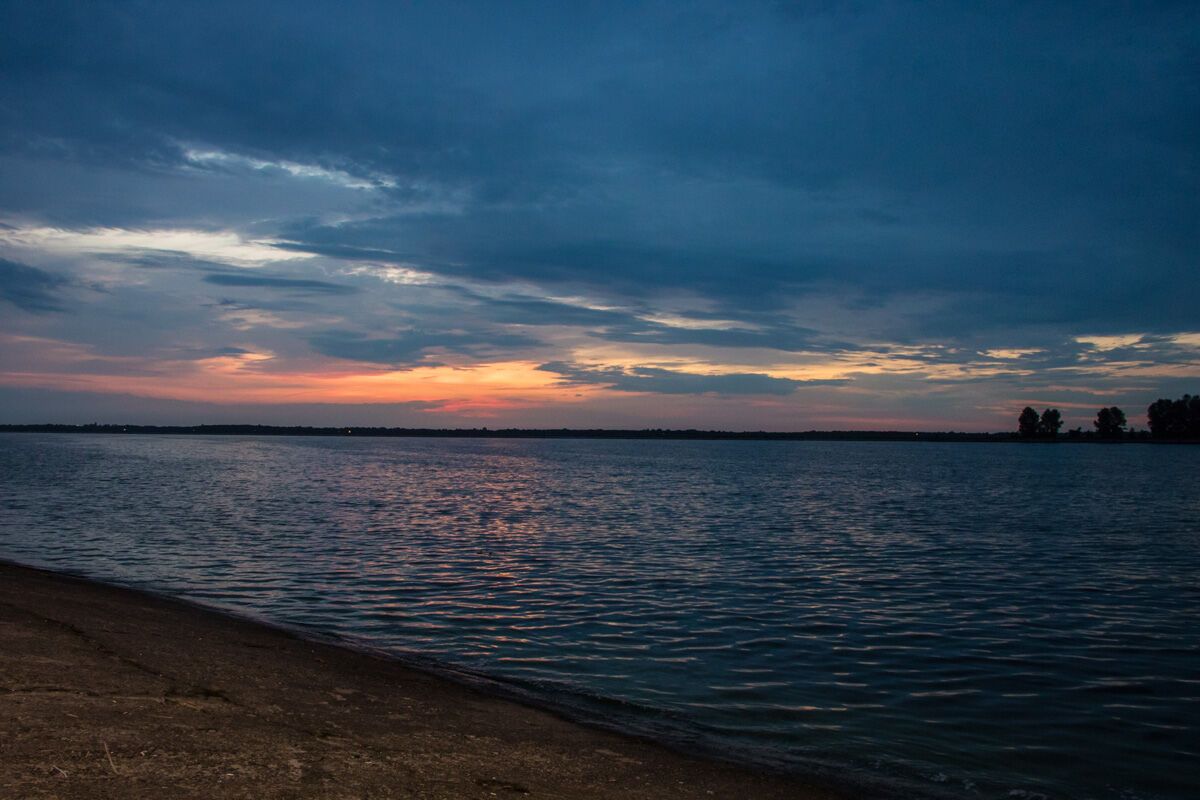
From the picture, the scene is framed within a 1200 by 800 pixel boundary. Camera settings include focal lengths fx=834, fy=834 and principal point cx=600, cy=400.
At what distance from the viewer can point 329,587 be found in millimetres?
22625

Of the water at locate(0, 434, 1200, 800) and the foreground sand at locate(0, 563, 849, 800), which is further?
the water at locate(0, 434, 1200, 800)

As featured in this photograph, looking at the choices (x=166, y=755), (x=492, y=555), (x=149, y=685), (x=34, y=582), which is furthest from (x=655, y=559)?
(x=166, y=755)

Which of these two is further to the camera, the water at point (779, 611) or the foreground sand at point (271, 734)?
the water at point (779, 611)

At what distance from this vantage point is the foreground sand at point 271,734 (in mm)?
7211

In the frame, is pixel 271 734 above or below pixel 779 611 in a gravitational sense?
above

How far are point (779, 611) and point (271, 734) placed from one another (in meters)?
13.7

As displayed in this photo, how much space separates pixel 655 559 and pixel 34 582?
1740cm

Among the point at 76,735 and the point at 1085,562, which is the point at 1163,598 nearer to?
the point at 1085,562

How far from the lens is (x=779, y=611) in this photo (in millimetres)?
19953

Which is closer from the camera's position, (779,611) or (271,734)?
(271,734)

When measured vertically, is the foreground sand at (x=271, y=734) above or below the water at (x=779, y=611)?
above

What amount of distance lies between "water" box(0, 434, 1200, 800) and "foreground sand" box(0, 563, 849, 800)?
72.5 inches

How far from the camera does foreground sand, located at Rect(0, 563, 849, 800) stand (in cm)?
721

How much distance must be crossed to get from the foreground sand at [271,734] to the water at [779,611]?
6.04 feet
